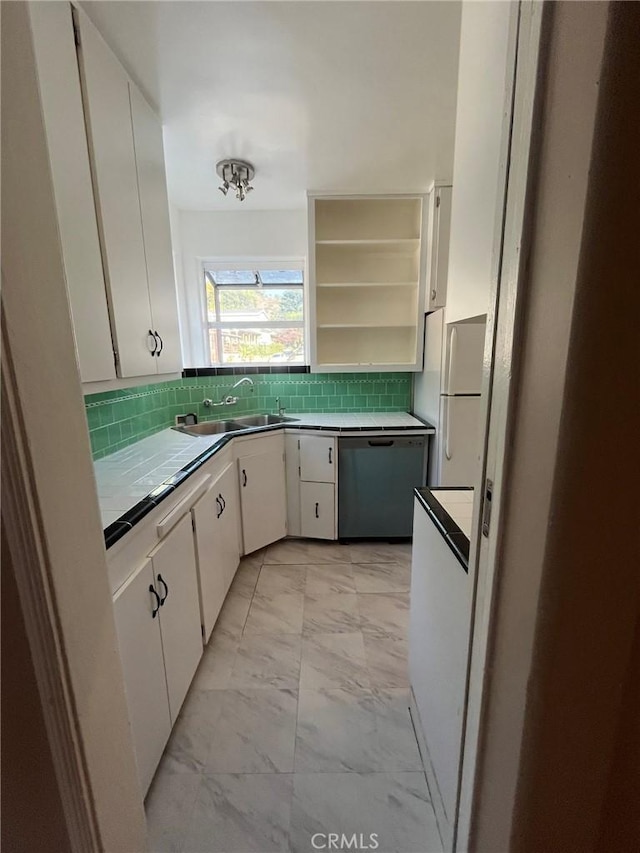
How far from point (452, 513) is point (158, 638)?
42.0 inches

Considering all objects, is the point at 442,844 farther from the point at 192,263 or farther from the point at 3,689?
the point at 192,263

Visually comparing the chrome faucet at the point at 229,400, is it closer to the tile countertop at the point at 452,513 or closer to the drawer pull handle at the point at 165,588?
the drawer pull handle at the point at 165,588

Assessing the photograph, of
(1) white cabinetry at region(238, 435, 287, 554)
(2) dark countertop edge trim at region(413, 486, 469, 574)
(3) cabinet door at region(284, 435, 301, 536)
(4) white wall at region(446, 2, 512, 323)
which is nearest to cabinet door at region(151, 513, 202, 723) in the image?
(1) white cabinetry at region(238, 435, 287, 554)

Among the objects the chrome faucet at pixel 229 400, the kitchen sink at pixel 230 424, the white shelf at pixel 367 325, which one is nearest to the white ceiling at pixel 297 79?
the white shelf at pixel 367 325

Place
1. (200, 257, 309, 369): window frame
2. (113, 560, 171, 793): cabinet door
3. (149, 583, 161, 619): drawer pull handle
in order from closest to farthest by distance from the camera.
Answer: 1. (113, 560, 171, 793): cabinet door
2. (149, 583, 161, 619): drawer pull handle
3. (200, 257, 309, 369): window frame

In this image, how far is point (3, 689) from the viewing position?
49 cm


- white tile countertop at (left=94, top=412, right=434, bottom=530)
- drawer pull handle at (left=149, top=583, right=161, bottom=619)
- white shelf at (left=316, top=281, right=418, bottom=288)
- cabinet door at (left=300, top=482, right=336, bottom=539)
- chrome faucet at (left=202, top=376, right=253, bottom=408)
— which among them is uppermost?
white shelf at (left=316, top=281, right=418, bottom=288)

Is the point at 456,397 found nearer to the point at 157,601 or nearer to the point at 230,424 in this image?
the point at 230,424

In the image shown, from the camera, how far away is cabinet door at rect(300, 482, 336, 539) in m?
2.53

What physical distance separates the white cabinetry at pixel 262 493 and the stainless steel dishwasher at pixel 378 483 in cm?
45

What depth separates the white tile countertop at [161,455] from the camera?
1229mm

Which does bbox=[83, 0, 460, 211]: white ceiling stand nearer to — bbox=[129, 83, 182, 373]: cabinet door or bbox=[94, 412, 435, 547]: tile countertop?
bbox=[129, 83, 182, 373]: cabinet door

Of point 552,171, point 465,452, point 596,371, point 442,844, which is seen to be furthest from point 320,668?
point 552,171

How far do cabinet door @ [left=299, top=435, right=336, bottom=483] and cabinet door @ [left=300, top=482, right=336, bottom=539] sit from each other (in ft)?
0.21
